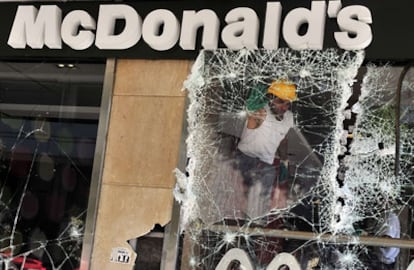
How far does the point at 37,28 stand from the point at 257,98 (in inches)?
65.5

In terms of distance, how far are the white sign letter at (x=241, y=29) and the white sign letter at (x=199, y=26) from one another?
0.22 feet

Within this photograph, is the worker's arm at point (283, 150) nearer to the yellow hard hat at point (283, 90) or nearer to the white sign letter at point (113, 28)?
the yellow hard hat at point (283, 90)

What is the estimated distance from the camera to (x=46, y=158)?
4438mm

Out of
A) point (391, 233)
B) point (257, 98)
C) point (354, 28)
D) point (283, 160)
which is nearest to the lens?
point (391, 233)

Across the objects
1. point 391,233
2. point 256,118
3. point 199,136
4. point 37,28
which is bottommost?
point 391,233

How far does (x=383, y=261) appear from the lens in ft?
11.9

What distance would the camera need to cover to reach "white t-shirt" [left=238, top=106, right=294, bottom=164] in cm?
393

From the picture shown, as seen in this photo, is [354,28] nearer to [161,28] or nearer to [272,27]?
[272,27]

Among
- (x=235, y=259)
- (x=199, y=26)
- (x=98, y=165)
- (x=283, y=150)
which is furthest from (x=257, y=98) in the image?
(x=98, y=165)

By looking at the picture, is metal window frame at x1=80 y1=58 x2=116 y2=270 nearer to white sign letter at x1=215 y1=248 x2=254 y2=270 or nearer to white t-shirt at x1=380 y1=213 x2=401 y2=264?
white sign letter at x1=215 y1=248 x2=254 y2=270

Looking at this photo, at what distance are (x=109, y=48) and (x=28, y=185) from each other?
114 cm

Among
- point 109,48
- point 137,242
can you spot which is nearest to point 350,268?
point 137,242

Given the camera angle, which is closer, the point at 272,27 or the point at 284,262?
the point at 284,262

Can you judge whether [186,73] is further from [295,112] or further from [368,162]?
[368,162]
